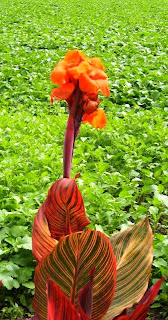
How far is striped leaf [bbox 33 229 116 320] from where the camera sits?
1043 mm

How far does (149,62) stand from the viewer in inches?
292

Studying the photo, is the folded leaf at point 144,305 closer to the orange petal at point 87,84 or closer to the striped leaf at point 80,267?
the striped leaf at point 80,267

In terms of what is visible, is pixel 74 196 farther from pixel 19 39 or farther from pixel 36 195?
pixel 19 39

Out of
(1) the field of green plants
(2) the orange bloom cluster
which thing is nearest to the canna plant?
(2) the orange bloom cluster

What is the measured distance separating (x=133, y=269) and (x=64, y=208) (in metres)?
0.26

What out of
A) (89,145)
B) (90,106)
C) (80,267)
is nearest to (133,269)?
(80,267)

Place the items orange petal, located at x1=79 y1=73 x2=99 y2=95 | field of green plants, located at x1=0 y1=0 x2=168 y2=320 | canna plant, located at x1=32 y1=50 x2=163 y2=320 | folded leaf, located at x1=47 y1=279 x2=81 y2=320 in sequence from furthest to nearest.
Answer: field of green plants, located at x1=0 y1=0 x2=168 y2=320
orange petal, located at x1=79 y1=73 x2=99 y2=95
canna plant, located at x1=32 y1=50 x2=163 y2=320
folded leaf, located at x1=47 y1=279 x2=81 y2=320

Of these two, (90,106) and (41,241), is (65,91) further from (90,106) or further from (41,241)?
(41,241)

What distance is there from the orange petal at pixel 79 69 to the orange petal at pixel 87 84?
0.05ft

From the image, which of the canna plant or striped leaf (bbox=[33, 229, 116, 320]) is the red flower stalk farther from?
striped leaf (bbox=[33, 229, 116, 320])

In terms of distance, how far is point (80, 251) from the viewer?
1.05 metres

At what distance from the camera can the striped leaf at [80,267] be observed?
1.04m

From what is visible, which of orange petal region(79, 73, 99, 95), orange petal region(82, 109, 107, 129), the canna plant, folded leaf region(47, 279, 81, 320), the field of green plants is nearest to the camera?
folded leaf region(47, 279, 81, 320)

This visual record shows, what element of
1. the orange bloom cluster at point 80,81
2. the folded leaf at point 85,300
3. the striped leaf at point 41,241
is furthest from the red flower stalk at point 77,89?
the folded leaf at point 85,300
